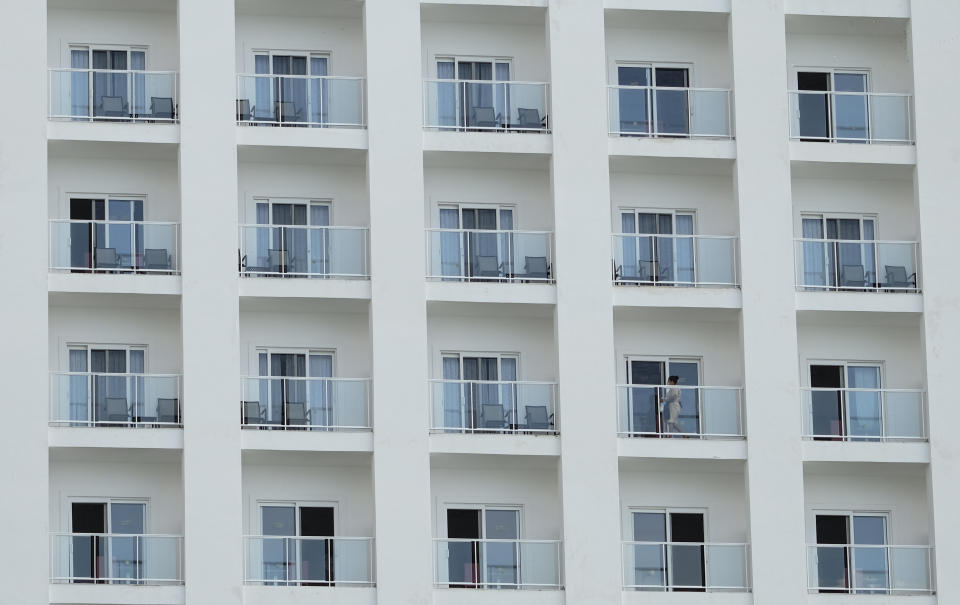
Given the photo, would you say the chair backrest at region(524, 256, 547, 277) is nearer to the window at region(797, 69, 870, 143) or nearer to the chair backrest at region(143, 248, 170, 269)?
the window at region(797, 69, 870, 143)

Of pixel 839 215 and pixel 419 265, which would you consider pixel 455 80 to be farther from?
pixel 839 215

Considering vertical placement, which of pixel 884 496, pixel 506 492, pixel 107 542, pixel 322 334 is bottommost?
pixel 107 542

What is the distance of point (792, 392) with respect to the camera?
52906mm

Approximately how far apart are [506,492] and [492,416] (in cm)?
165

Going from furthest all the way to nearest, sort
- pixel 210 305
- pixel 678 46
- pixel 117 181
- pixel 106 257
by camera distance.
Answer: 1. pixel 678 46
2. pixel 117 181
3. pixel 106 257
4. pixel 210 305

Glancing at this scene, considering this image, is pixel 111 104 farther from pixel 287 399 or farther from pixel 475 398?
pixel 475 398

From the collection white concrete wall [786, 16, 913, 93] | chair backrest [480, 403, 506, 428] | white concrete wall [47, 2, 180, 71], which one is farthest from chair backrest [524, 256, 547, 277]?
white concrete wall [47, 2, 180, 71]

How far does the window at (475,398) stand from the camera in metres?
52.5

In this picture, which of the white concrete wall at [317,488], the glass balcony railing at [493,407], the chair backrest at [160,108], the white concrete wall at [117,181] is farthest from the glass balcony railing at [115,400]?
the chair backrest at [160,108]

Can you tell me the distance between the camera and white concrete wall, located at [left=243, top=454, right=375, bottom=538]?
171ft

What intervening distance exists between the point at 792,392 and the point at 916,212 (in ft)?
16.6

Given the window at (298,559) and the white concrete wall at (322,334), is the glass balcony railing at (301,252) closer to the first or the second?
the white concrete wall at (322,334)

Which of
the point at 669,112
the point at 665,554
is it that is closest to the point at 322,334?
the point at 665,554

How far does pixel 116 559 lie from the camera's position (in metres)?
50.8
